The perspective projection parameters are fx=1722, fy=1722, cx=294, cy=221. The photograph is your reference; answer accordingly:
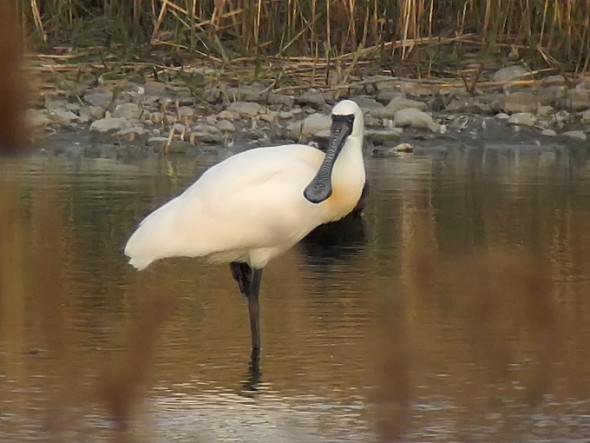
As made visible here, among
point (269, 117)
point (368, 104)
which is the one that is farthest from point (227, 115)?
point (368, 104)

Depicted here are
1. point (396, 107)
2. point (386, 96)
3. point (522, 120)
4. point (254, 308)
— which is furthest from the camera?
point (386, 96)

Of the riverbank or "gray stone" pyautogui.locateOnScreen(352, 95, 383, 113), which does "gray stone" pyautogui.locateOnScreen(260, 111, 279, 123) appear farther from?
"gray stone" pyautogui.locateOnScreen(352, 95, 383, 113)

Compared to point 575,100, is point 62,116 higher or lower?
lower

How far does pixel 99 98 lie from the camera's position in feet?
53.8

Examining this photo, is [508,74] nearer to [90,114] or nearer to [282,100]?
[282,100]

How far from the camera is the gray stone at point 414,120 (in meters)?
15.8

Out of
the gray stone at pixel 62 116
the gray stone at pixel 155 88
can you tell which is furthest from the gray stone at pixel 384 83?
the gray stone at pixel 62 116

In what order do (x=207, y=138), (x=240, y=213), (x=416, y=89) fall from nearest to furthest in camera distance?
(x=240, y=213) → (x=207, y=138) → (x=416, y=89)

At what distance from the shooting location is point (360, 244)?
9.62 meters

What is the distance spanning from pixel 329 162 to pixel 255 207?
1.18ft

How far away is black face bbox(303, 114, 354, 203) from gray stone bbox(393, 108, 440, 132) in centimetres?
837

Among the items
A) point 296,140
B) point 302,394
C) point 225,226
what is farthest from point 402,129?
point 302,394

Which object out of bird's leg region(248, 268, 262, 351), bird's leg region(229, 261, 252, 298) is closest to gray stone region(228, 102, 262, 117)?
bird's leg region(229, 261, 252, 298)

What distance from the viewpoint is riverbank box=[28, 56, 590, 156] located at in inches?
601
